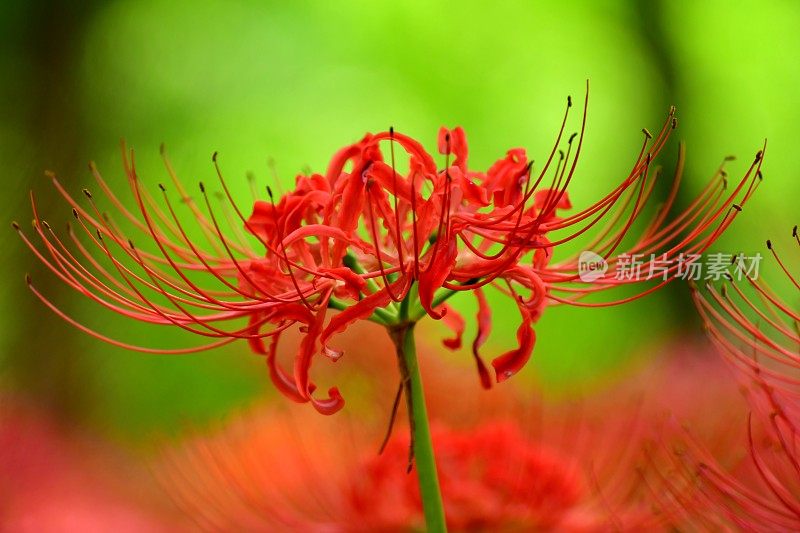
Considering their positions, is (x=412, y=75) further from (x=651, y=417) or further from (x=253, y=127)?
(x=651, y=417)

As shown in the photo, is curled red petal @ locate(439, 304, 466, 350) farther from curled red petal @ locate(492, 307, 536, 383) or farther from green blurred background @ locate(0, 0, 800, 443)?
green blurred background @ locate(0, 0, 800, 443)

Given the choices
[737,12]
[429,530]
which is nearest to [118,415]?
[429,530]

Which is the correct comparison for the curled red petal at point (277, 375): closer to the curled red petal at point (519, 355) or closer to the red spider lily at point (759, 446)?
the curled red petal at point (519, 355)

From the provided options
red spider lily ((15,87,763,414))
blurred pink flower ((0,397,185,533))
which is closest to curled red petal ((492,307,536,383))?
red spider lily ((15,87,763,414))

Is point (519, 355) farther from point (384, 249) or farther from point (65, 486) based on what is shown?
point (65, 486)

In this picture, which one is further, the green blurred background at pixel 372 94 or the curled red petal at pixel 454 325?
the green blurred background at pixel 372 94

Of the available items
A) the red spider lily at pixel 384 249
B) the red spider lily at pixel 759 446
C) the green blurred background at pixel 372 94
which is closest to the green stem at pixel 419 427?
the red spider lily at pixel 384 249
